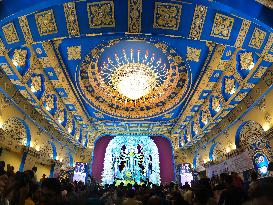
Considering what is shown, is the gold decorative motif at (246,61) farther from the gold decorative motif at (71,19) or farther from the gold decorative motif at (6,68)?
the gold decorative motif at (6,68)

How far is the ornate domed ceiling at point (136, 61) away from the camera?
798 centimetres

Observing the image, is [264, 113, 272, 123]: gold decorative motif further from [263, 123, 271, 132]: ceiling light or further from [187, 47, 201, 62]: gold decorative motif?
[187, 47, 201, 62]: gold decorative motif

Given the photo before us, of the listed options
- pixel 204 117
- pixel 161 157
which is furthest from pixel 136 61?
pixel 161 157

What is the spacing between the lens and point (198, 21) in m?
8.20

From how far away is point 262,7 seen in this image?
6.59 m

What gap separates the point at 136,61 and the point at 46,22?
758 cm

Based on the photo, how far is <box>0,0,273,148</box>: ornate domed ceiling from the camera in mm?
7984

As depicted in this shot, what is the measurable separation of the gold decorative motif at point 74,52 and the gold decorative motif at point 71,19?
365 centimetres

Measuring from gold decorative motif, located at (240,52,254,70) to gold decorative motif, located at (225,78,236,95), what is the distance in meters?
1.30

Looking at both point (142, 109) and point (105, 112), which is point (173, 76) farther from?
point (105, 112)

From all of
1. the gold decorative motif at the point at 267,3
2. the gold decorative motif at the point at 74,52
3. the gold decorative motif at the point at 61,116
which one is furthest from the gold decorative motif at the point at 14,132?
the gold decorative motif at the point at 267,3

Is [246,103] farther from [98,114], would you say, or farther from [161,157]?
[161,157]

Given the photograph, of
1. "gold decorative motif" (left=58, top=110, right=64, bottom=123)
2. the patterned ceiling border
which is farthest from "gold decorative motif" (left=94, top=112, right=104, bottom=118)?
the patterned ceiling border

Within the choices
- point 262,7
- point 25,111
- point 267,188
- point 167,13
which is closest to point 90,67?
point 25,111
